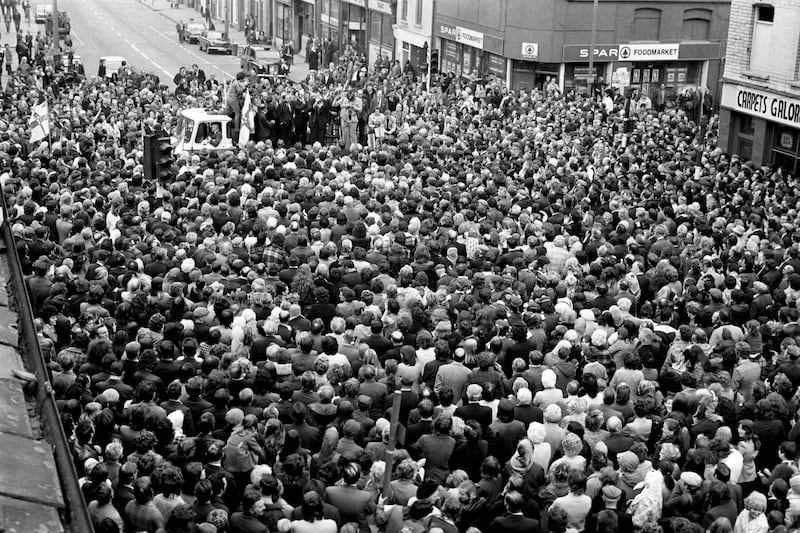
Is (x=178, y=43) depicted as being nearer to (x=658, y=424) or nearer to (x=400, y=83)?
(x=400, y=83)

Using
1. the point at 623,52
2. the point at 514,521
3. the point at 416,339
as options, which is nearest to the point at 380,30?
the point at 623,52

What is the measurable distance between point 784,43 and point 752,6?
176 cm

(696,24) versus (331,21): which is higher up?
(696,24)

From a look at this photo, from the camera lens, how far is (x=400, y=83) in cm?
4253

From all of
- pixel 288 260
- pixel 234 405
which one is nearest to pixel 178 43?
pixel 288 260

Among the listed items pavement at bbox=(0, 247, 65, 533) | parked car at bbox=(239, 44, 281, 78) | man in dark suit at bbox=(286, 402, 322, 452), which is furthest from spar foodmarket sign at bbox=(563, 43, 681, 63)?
pavement at bbox=(0, 247, 65, 533)

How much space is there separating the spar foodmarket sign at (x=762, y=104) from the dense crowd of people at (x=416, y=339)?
243 centimetres

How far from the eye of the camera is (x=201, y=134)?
30.0m

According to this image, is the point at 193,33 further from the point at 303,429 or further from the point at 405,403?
the point at 303,429

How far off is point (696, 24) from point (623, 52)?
4.16 m

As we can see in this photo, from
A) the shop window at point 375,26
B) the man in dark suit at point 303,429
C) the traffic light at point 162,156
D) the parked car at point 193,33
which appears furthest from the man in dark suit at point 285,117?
the parked car at point 193,33

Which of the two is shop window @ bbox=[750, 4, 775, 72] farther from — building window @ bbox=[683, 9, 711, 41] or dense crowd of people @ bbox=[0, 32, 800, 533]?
building window @ bbox=[683, 9, 711, 41]

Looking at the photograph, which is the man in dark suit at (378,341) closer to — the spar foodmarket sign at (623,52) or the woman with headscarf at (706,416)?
the woman with headscarf at (706,416)

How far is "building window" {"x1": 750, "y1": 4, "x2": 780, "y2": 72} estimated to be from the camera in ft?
96.1
